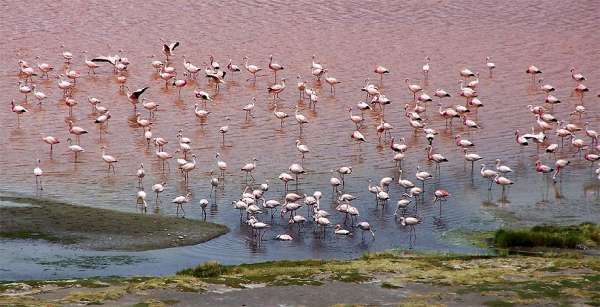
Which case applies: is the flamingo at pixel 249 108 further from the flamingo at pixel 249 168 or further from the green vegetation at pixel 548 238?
the green vegetation at pixel 548 238

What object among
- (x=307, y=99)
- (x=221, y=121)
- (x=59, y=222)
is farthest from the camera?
(x=307, y=99)

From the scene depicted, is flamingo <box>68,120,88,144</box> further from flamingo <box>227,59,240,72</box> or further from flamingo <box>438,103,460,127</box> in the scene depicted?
flamingo <box>438,103,460,127</box>

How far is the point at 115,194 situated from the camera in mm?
31203

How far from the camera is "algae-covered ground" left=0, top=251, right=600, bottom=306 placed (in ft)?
67.9

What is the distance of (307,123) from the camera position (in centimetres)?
3953

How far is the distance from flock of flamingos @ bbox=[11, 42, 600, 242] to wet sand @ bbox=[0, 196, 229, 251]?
4.74 ft

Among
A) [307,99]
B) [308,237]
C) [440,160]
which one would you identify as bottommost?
[308,237]

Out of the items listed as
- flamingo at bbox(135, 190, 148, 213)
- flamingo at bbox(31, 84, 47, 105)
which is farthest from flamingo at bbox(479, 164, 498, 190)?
flamingo at bbox(31, 84, 47, 105)

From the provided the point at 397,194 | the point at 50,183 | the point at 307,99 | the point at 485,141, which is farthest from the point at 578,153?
the point at 50,183

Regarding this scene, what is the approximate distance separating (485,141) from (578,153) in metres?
2.96

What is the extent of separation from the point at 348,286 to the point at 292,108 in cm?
2018

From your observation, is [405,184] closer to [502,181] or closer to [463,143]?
[502,181]

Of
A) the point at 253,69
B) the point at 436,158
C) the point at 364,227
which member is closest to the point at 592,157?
the point at 436,158

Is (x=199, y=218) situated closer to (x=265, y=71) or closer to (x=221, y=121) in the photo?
(x=221, y=121)
